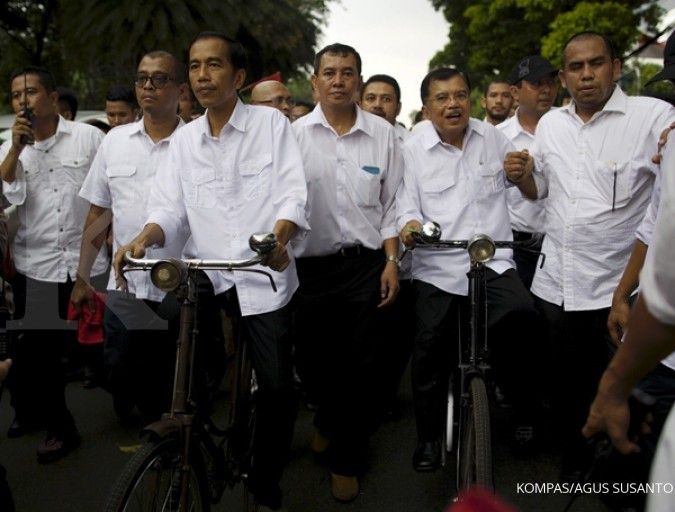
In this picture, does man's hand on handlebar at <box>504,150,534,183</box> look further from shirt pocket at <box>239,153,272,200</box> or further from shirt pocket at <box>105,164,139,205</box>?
shirt pocket at <box>105,164,139,205</box>

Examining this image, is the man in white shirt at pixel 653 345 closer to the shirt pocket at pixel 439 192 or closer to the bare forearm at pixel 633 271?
the bare forearm at pixel 633 271

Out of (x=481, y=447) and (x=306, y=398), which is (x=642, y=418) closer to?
(x=481, y=447)

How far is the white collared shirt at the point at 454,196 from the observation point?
13.7ft

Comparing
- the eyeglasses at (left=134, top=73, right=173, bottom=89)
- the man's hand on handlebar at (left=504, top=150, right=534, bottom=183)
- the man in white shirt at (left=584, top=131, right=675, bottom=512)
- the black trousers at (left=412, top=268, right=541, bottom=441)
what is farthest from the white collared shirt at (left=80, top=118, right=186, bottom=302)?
the man in white shirt at (left=584, top=131, right=675, bottom=512)

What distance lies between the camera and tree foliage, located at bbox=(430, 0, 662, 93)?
2564 cm

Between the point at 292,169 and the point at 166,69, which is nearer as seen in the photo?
the point at 292,169

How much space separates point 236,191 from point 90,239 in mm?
1422

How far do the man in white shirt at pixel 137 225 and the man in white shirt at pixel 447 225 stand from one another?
1.31 metres

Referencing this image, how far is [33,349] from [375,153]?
7.42ft

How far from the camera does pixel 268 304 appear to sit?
345cm

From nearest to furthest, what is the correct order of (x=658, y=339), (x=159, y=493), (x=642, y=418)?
(x=658, y=339)
(x=642, y=418)
(x=159, y=493)

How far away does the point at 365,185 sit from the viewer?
4.27 m

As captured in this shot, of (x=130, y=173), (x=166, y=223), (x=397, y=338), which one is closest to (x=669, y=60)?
(x=166, y=223)

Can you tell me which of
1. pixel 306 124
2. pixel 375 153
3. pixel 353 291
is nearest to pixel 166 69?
pixel 306 124
